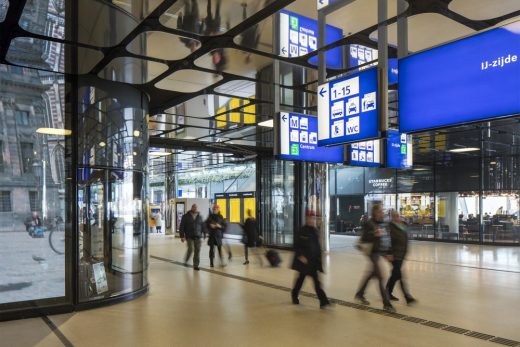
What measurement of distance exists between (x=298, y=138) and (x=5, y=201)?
15.5 feet

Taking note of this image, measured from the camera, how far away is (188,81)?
848 centimetres

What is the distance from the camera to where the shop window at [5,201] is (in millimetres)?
6594

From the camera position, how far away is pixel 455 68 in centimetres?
433

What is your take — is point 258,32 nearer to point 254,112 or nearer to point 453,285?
point 254,112

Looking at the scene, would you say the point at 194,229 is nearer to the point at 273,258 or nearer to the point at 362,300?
the point at 273,258

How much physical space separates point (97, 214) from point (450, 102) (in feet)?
19.0

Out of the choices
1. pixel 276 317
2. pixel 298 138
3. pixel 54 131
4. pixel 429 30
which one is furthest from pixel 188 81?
pixel 276 317

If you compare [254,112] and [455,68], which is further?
[254,112]

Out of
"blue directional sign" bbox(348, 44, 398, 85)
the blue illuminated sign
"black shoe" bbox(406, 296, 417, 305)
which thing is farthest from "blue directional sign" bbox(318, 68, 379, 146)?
"black shoe" bbox(406, 296, 417, 305)

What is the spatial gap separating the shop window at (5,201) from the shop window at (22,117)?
1086mm

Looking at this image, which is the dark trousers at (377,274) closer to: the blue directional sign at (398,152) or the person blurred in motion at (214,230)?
the blue directional sign at (398,152)

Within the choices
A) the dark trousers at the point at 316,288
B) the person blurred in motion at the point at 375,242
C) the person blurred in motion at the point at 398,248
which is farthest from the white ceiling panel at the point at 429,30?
the dark trousers at the point at 316,288

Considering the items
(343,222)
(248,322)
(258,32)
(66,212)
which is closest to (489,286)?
(248,322)

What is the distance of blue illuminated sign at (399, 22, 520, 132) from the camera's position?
12.7ft
